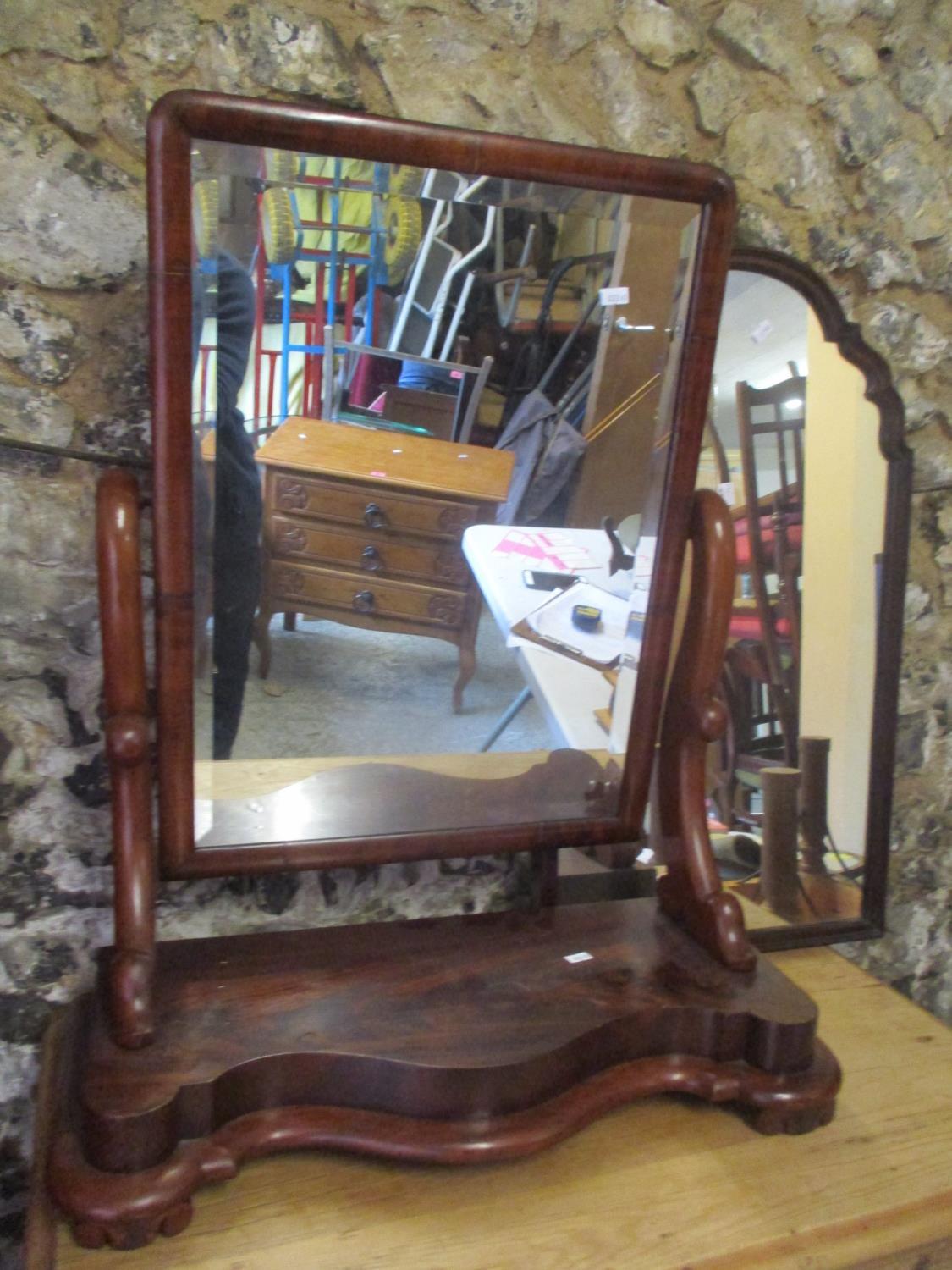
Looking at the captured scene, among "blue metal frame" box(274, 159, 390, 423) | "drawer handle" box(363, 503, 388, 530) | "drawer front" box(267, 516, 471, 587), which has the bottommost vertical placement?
"drawer front" box(267, 516, 471, 587)

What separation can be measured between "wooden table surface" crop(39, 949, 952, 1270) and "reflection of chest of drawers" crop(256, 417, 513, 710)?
375 mm

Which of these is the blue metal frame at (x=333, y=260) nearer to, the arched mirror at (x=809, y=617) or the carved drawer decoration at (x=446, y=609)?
the carved drawer decoration at (x=446, y=609)

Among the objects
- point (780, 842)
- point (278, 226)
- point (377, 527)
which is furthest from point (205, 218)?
point (780, 842)

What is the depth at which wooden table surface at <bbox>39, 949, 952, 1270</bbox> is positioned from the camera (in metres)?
0.66

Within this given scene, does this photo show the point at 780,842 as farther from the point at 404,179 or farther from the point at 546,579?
the point at 404,179

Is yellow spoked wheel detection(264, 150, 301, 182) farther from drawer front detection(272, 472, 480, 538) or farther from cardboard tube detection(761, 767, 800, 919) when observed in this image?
cardboard tube detection(761, 767, 800, 919)

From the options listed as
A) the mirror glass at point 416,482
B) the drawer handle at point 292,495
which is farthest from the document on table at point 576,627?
the drawer handle at point 292,495

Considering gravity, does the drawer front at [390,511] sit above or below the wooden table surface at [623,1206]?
above

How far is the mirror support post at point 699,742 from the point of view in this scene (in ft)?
2.77

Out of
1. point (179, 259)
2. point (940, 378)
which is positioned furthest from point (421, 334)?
point (940, 378)

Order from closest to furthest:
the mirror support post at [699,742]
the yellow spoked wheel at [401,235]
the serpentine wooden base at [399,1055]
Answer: the serpentine wooden base at [399,1055] → the yellow spoked wheel at [401,235] → the mirror support post at [699,742]

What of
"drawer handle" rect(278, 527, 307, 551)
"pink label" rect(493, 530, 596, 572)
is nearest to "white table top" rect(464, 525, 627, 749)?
"pink label" rect(493, 530, 596, 572)

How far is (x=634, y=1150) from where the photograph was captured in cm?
75

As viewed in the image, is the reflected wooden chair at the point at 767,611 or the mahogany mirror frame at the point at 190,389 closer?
the mahogany mirror frame at the point at 190,389
